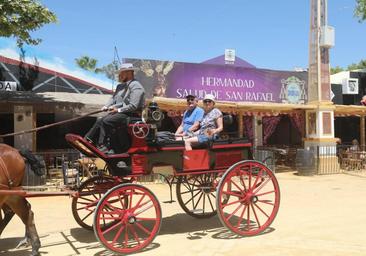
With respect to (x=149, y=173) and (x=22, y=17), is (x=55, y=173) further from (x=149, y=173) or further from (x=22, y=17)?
(x=149, y=173)

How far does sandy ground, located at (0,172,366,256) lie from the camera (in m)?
5.84

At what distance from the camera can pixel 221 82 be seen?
1889 cm

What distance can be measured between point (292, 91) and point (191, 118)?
14.0m

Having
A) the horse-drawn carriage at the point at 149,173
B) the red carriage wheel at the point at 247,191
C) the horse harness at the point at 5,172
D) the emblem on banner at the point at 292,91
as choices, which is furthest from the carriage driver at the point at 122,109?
the emblem on banner at the point at 292,91

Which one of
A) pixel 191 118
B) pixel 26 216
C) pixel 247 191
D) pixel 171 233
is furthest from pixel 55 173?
pixel 247 191

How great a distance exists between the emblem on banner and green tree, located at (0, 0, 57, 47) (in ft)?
37.0

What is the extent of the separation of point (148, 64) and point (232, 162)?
10.7 m

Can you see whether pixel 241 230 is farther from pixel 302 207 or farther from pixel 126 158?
pixel 302 207

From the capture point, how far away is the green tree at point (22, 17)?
11.7m

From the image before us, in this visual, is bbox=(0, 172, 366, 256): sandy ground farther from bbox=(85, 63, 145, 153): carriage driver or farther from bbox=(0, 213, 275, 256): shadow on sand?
bbox=(85, 63, 145, 153): carriage driver

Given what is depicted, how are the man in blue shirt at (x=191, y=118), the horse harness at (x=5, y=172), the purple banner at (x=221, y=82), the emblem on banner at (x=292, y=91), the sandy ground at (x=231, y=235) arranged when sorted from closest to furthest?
1. the horse harness at (x=5, y=172)
2. the sandy ground at (x=231, y=235)
3. the man in blue shirt at (x=191, y=118)
4. the purple banner at (x=221, y=82)
5. the emblem on banner at (x=292, y=91)

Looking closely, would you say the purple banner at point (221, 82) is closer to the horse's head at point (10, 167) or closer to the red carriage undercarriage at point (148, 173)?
the red carriage undercarriage at point (148, 173)

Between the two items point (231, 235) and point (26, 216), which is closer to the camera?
point (26, 216)

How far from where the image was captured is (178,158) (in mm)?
6547
